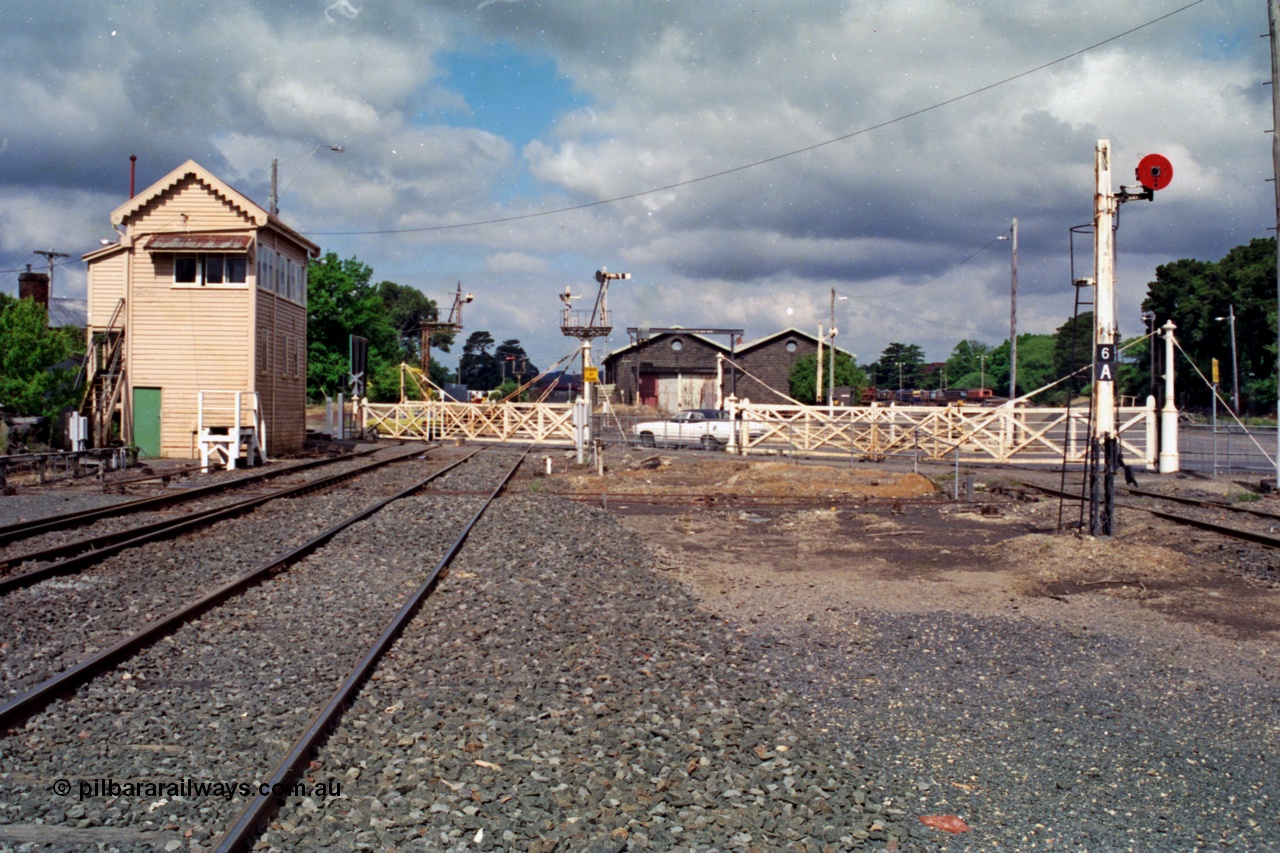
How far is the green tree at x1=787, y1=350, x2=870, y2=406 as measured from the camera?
69.1 m

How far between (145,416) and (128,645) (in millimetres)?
22135

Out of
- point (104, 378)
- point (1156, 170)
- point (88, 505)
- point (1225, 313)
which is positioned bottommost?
point (88, 505)

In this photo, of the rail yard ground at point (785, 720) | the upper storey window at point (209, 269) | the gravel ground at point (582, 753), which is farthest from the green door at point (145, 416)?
the gravel ground at point (582, 753)

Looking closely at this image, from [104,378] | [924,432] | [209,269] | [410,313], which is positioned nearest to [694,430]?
[924,432]

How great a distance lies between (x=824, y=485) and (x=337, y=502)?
10.3 m

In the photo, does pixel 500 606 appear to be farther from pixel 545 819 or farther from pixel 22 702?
pixel 545 819

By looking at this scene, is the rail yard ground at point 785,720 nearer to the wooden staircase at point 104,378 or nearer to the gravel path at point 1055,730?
the gravel path at point 1055,730

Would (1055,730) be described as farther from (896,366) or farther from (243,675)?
(896,366)

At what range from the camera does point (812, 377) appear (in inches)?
2739

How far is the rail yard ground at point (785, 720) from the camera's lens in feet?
14.3

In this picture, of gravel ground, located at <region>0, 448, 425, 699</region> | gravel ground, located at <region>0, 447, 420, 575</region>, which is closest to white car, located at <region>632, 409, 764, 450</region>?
gravel ground, located at <region>0, 447, 420, 575</region>

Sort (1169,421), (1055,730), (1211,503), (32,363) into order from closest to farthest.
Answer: (1055,730) → (1211,503) → (32,363) → (1169,421)

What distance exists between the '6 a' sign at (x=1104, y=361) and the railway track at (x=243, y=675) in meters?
8.42

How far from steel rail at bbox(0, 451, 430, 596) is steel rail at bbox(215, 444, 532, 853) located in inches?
147
